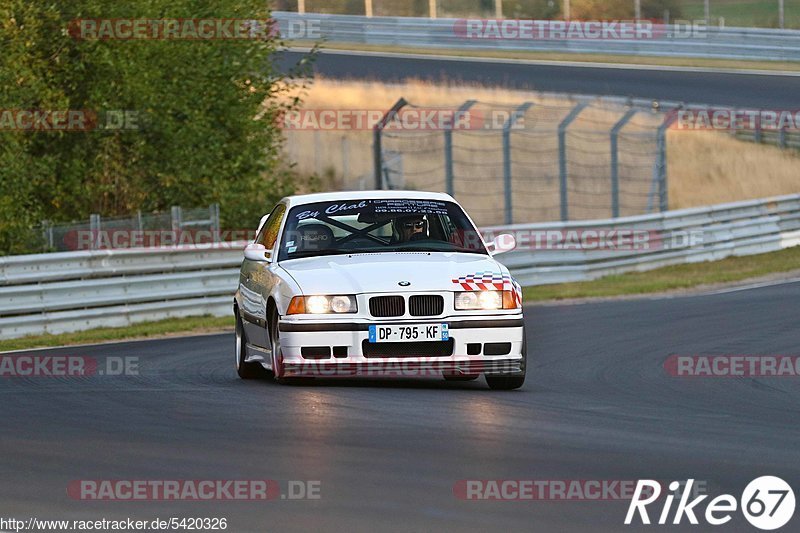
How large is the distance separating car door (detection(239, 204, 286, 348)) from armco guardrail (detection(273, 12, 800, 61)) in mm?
29412

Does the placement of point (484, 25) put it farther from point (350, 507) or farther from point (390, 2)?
point (350, 507)

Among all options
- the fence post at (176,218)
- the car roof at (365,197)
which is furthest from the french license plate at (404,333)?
the fence post at (176,218)

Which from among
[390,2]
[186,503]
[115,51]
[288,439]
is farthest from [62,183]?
[390,2]

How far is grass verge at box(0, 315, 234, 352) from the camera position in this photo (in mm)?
17578

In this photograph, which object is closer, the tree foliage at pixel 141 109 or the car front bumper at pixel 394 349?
the car front bumper at pixel 394 349

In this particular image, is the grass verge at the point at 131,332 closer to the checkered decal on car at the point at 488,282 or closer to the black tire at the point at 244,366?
the black tire at the point at 244,366

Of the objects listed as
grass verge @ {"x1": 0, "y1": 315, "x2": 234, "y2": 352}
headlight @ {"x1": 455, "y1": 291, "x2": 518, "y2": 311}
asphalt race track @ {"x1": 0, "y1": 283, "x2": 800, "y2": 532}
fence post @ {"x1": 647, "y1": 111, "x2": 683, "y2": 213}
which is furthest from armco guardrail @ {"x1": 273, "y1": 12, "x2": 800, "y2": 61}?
headlight @ {"x1": 455, "y1": 291, "x2": 518, "y2": 311}

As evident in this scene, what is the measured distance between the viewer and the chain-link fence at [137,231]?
21469 mm

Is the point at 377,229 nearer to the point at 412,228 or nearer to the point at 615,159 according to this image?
the point at 412,228

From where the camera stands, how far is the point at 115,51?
24.0 m

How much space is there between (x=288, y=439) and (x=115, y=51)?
648 inches

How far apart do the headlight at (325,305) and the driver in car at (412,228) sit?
3.88 ft

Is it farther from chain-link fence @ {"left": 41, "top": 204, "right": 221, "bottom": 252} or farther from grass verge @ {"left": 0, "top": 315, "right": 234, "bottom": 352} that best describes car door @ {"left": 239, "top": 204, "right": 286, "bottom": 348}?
chain-link fence @ {"left": 41, "top": 204, "right": 221, "bottom": 252}

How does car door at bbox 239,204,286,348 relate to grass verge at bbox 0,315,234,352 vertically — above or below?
above
